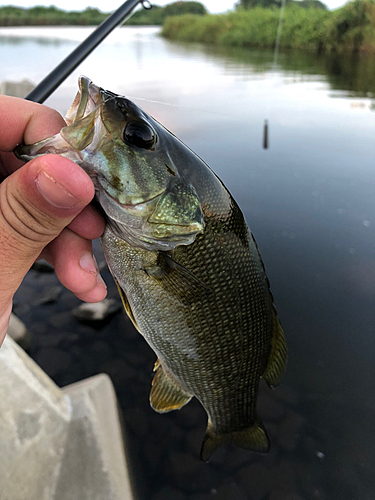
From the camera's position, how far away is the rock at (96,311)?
4.79m

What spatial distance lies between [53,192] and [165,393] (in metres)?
1.23

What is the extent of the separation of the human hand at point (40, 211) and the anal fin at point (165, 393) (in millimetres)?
571

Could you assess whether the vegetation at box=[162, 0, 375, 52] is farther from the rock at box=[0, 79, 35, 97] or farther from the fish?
the fish

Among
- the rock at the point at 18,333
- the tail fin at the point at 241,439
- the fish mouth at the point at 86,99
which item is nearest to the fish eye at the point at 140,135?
the fish mouth at the point at 86,99

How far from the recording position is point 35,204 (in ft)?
3.30

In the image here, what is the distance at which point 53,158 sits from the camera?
924 millimetres

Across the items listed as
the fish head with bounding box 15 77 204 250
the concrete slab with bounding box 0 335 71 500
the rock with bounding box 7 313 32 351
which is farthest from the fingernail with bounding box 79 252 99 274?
the rock with bounding box 7 313 32 351

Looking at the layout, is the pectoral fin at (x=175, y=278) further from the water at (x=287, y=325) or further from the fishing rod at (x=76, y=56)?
the fishing rod at (x=76, y=56)

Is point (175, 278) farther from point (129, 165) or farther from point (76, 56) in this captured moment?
point (76, 56)

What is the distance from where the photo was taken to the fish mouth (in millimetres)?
1071

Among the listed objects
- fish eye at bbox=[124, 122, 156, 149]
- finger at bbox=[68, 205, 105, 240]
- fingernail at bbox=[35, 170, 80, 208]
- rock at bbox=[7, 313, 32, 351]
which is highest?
fish eye at bbox=[124, 122, 156, 149]

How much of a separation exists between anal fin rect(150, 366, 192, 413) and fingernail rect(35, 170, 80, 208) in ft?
3.44

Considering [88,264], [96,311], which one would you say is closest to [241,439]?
[88,264]

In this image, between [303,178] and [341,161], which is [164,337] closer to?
[303,178]
